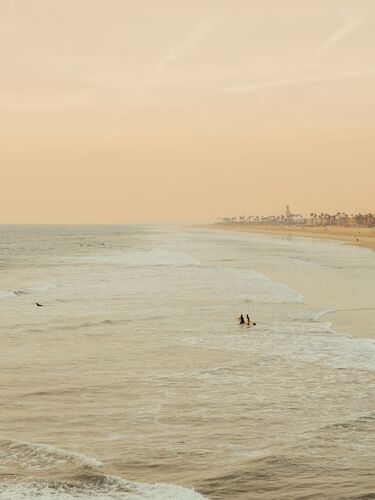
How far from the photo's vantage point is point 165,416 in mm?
13117

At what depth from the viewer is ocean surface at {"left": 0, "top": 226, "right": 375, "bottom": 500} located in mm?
9977

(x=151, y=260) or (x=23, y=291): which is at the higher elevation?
(x=151, y=260)

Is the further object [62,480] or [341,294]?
[341,294]

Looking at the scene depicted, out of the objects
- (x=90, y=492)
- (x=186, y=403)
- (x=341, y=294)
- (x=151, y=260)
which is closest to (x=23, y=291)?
(x=341, y=294)

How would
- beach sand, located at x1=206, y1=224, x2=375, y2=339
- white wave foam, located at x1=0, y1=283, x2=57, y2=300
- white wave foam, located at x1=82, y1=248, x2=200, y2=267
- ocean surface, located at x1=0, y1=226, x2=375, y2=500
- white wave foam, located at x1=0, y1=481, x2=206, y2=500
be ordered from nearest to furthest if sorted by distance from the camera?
1. white wave foam, located at x1=0, y1=481, x2=206, y2=500
2. ocean surface, located at x1=0, y1=226, x2=375, y2=500
3. beach sand, located at x1=206, y1=224, x2=375, y2=339
4. white wave foam, located at x1=0, y1=283, x2=57, y2=300
5. white wave foam, located at x1=82, y1=248, x2=200, y2=267

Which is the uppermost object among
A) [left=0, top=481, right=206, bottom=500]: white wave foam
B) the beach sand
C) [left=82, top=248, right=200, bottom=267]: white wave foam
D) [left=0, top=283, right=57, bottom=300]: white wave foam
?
[left=82, top=248, right=200, bottom=267]: white wave foam

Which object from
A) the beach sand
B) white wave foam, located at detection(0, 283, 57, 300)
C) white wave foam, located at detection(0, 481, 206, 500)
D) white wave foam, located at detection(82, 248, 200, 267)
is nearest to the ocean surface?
white wave foam, located at detection(0, 481, 206, 500)

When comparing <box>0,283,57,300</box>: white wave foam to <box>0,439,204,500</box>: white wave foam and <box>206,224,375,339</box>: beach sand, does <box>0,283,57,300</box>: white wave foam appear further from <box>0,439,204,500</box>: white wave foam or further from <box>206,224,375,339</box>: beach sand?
<box>0,439,204,500</box>: white wave foam

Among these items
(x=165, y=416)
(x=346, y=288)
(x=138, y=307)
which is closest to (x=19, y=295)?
(x=138, y=307)

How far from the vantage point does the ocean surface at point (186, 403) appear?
998 centimetres

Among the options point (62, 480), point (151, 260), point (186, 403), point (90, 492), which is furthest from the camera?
point (151, 260)

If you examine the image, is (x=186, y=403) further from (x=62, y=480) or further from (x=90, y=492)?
(x=90, y=492)

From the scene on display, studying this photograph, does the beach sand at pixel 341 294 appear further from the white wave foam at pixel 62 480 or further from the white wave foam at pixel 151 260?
the white wave foam at pixel 62 480

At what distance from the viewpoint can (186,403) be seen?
14062mm
